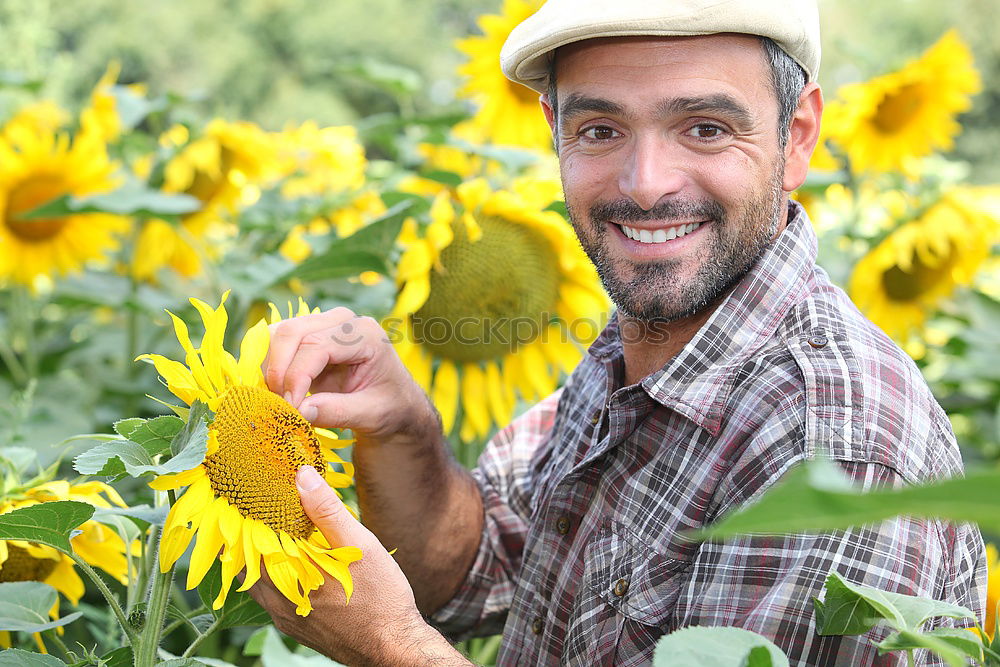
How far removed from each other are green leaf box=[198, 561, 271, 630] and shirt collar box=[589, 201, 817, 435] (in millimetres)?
511

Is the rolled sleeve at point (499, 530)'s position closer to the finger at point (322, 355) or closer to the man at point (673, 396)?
the man at point (673, 396)

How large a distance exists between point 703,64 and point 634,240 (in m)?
0.24

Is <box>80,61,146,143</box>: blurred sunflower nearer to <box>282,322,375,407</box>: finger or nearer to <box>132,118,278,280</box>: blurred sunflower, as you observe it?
<box>132,118,278,280</box>: blurred sunflower

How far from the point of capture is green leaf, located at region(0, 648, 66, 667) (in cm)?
94

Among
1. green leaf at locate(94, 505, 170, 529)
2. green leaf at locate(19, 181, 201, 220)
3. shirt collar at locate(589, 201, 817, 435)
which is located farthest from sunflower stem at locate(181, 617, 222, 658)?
green leaf at locate(19, 181, 201, 220)

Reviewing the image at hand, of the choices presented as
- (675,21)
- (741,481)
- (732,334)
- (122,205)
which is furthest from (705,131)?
(122,205)

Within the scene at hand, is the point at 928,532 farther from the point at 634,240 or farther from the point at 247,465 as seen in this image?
the point at 247,465

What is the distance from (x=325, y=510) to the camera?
1.02 m

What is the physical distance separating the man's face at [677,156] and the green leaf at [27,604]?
0.76 m

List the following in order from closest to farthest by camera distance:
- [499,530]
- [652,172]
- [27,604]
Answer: [27,604], [652,172], [499,530]

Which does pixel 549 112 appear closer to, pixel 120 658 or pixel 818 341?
pixel 818 341

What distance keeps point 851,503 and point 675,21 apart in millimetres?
868

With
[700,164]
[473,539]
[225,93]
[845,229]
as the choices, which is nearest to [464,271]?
[473,539]

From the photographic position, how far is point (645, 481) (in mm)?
1275
